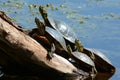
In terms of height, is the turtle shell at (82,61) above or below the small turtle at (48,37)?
below

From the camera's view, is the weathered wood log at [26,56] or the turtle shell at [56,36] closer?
the weathered wood log at [26,56]

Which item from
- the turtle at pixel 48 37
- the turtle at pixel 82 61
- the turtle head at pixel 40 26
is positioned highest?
the turtle head at pixel 40 26

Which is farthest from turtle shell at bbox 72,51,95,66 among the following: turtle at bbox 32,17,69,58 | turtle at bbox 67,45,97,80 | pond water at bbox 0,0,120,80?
pond water at bbox 0,0,120,80

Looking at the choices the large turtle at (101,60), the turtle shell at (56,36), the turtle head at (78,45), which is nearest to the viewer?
the turtle shell at (56,36)

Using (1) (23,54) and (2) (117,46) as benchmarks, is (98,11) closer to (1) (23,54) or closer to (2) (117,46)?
(2) (117,46)

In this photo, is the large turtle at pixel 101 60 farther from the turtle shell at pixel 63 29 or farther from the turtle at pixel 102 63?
the turtle shell at pixel 63 29

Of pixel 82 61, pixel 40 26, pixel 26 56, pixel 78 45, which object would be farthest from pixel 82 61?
pixel 26 56

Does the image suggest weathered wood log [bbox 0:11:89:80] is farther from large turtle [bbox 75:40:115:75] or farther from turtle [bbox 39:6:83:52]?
turtle [bbox 39:6:83:52]

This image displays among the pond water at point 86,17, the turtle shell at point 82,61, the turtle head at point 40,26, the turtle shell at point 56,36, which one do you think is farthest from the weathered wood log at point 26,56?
the pond water at point 86,17
